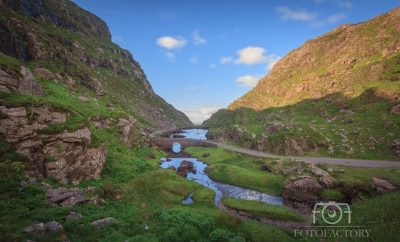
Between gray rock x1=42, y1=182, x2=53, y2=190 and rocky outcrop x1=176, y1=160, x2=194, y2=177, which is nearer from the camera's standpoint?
gray rock x1=42, y1=182, x2=53, y2=190

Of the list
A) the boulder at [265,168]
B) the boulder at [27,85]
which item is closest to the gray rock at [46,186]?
the boulder at [27,85]

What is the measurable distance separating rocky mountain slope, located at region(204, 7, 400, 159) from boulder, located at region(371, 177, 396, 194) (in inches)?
939

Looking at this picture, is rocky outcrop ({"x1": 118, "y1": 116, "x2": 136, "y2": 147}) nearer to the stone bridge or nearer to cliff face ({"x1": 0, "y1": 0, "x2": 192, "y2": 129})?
cliff face ({"x1": 0, "y1": 0, "x2": 192, "y2": 129})

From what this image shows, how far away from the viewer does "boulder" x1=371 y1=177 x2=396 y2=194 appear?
43.5m

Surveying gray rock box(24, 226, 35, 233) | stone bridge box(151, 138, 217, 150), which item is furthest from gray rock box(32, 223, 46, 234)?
stone bridge box(151, 138, 217, 150)

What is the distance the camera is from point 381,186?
44469 mm

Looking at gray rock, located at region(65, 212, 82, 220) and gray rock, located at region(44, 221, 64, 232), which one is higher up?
gray rock, located at region(44, 221, 64, 232)

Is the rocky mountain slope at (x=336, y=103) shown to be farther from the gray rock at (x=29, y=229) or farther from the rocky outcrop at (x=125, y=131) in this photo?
the gray rock at (x=29, y=229)

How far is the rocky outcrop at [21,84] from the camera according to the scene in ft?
109

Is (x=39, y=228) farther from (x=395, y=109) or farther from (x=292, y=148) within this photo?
(x=395, y=109)

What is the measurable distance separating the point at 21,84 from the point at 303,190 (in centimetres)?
6261

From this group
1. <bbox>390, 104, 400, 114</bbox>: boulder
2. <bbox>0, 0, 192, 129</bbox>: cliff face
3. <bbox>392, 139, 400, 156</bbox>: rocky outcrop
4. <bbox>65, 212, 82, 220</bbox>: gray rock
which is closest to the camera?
<bbox>65, 212, 82, 220</bbox>: gray rock

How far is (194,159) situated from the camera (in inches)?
3607

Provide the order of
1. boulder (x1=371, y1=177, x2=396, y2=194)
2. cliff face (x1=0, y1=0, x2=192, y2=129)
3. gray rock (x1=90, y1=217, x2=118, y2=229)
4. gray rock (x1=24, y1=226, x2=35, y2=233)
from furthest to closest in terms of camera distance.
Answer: cliff face (x1=0, y1=0, x2=192, y2=129) → boulder (x1=371, y1=177, x2=396, y2=194) → gray rock (x1=90, y1=217, x2=118, y2=229) → gray rock (x1=24, y1=226, x2=35, y2=233)
